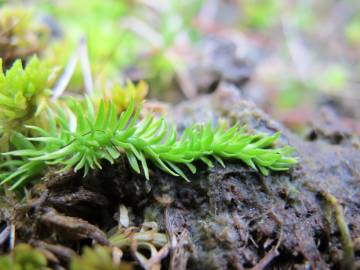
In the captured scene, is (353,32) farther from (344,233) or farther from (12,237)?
(12,237)

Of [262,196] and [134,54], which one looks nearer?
[262,196]

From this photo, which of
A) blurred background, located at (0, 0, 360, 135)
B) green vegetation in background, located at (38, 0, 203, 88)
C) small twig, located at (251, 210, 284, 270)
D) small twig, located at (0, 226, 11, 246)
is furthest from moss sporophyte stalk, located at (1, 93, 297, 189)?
green vegetation in background, located at (38, 0, 203, 88)

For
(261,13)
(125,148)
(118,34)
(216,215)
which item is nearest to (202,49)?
(118,34)

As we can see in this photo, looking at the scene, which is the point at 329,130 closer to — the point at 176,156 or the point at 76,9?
the point at 176,156

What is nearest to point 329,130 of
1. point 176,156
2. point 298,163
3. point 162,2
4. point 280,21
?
point 298,163

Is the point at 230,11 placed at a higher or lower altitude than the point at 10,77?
higher
